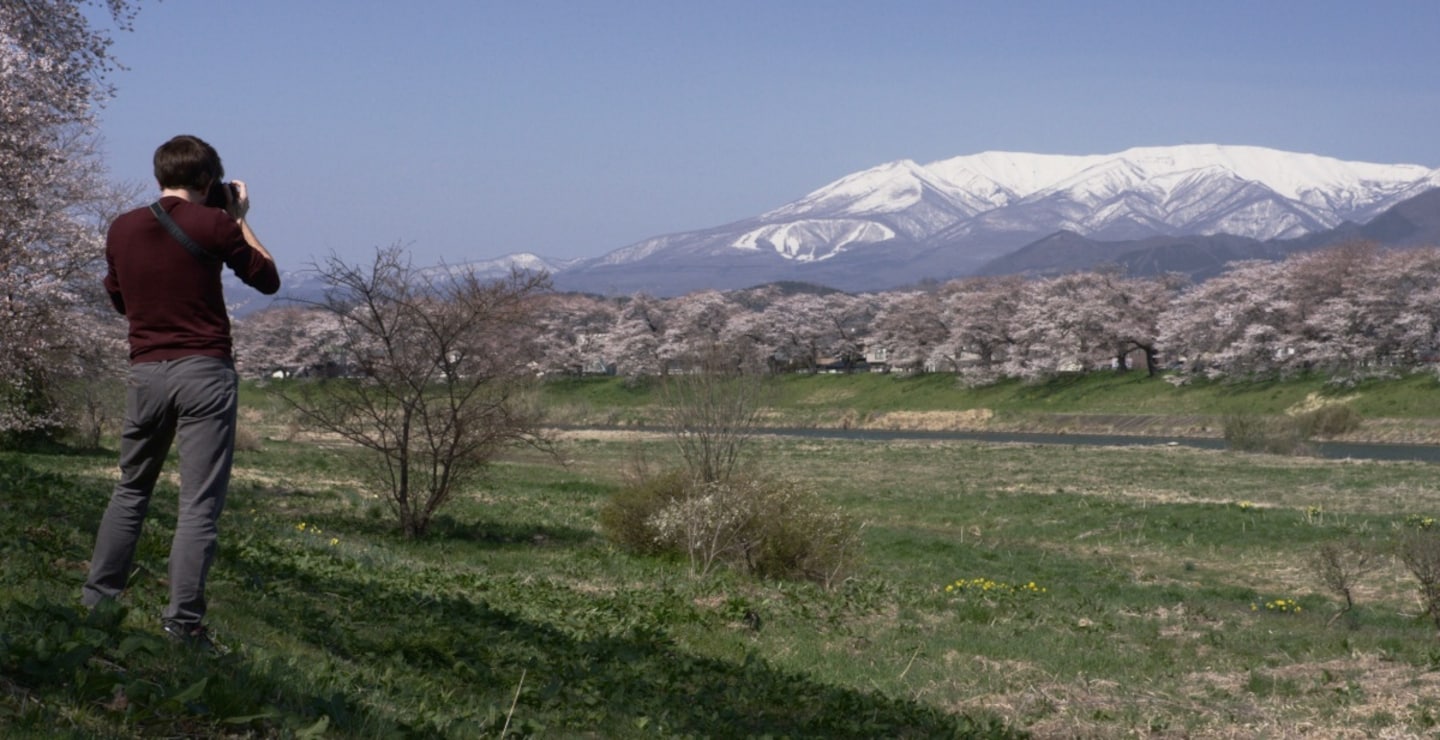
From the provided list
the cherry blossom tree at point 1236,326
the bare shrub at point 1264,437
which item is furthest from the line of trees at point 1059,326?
the bare shrub at point 1264,437

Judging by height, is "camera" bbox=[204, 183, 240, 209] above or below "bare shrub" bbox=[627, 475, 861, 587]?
above

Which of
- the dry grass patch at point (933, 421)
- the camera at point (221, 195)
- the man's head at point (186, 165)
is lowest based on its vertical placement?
the dry grass patch at point (933, 421)

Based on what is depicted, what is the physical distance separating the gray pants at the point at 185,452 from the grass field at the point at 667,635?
0.31m

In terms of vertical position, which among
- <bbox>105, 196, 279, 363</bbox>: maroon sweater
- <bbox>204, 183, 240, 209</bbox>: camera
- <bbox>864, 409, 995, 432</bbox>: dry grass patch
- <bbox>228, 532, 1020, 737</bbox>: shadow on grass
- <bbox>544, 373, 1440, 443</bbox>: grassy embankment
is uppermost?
<bbox>204, 183, 240, 209</bbox>: camera

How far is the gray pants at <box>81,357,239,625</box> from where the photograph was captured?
5723 mm

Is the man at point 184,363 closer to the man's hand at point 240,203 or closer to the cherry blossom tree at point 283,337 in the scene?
the man's hand at point 240,203

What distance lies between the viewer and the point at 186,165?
596cm

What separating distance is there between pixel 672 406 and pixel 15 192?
11233 millimetres

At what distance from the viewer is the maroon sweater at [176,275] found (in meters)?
5.76

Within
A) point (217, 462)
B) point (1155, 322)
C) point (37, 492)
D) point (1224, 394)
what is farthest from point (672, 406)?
point (1155, 322)

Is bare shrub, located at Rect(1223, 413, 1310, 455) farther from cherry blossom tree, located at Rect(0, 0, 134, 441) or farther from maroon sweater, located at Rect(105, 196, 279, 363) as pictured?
maroon sweater, located at Rect(105, 196, 279, 363)

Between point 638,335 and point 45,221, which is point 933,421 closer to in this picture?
point 638,335

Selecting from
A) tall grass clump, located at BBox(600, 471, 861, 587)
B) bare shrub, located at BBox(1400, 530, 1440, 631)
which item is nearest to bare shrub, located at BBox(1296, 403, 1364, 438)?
bare shrub, located at BBox(1400, 530, 1440, 631)

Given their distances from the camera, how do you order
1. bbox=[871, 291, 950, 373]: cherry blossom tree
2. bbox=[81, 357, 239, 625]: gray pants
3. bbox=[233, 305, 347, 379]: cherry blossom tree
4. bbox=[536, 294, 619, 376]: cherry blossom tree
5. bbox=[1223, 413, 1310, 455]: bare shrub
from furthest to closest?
bbox=[536, 294, 619, 376]: cherry blossom tree < bbox=[871, 291, 950, 373]: cherry blossom tree < bbox=[233, 305, 347, 379]: cherry blossom tree < bbox=[1223, 413, 1310, 455]: bare shrub < bbox=[81, 357, 239, 625]: gray pants
